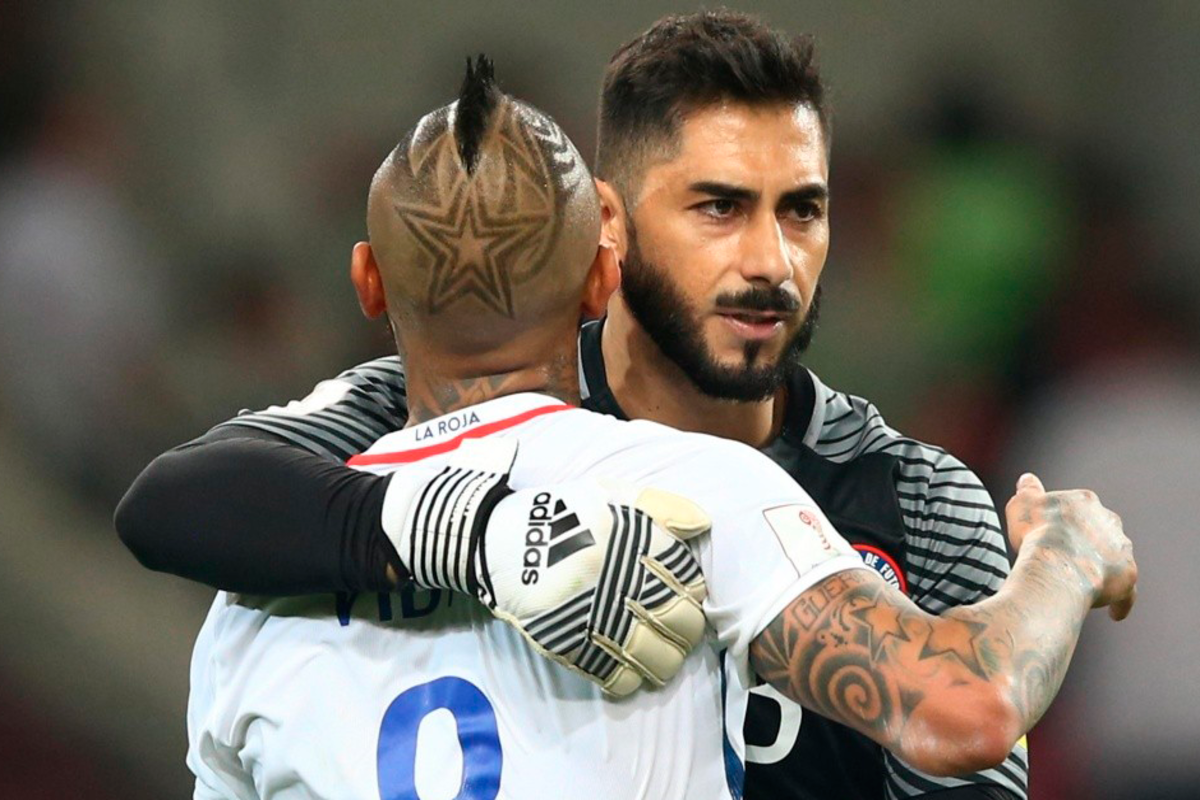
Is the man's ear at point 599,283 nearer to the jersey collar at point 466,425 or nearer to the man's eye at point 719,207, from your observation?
the jersey collar at point 466,425

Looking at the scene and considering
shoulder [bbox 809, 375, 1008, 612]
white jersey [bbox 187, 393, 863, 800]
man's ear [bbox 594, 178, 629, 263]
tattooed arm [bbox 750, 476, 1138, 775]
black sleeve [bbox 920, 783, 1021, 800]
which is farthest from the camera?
man's ear [bbox 594, 178, 629, 263]

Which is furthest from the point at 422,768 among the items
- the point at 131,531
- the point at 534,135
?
the point at 534,135

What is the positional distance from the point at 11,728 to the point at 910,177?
3.50 m

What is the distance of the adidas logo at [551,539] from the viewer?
163cm

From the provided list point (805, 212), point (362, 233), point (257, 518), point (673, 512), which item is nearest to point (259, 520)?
point (257, 518)

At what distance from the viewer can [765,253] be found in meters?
2.94

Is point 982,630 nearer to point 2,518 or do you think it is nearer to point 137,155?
point 2,518

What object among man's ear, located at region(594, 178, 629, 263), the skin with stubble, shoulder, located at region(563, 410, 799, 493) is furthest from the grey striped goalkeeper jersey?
shoulder, located at region(563, 410, 799, 493)

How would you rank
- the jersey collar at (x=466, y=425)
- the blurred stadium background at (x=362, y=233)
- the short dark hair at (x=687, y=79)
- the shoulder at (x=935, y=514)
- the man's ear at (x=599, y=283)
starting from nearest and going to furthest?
1. the jersey collar at (x=466, y=425)
2. the man's ear at (x=599, y=283)
3. the shoulder at (x=935, y=514)
4. the short dark hair at (x=687, y=79)
5. the blurred stadium background at (x=362, y=233)

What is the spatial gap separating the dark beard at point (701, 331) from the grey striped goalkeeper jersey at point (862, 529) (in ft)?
0.28

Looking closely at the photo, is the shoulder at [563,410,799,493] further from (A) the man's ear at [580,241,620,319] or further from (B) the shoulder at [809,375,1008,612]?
(B) the shoulder at [809,375,1008,612]

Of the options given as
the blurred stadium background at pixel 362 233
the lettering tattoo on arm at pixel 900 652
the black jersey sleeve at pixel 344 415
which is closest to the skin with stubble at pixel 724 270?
the black jersey sleeve at pixel 344 415

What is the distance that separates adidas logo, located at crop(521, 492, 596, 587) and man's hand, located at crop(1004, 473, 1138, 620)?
0.57m

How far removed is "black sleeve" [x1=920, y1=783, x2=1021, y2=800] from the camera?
261cm
